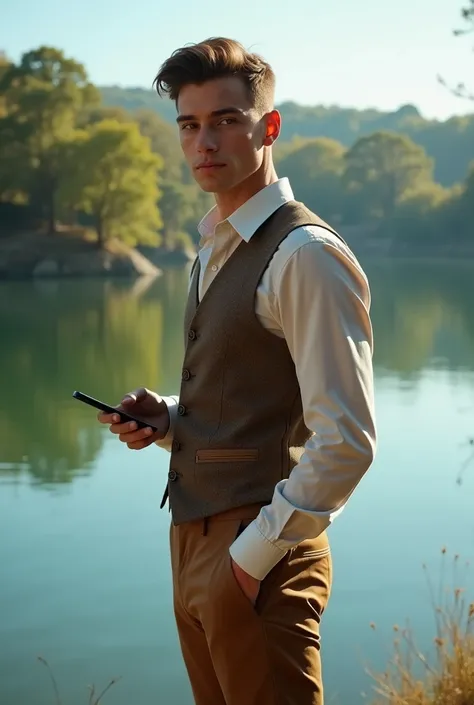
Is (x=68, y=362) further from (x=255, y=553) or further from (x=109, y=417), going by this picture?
(x=255, y=553)

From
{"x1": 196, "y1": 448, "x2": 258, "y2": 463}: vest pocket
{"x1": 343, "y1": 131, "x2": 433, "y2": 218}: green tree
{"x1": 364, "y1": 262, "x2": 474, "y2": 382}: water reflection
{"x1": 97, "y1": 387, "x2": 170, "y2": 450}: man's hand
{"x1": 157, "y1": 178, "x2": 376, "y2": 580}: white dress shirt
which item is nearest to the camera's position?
{"x1": 157, "y1": 178, "x2": 376, "y2": 580}: white dress shirt

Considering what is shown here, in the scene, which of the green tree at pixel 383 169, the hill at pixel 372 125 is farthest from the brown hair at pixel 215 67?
the hill at pixel 372 125

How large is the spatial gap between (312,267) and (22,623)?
303 cm

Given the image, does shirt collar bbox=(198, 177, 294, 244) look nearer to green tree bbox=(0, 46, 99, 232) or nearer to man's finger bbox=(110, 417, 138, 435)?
man's finger bbox=(110, 417, 138, 435)

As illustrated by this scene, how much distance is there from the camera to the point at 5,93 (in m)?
31.5

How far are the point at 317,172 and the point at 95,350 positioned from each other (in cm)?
4560

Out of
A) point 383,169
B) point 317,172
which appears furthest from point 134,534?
point 317,172

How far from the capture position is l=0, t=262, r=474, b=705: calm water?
3695mm

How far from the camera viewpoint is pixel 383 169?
5206 cm

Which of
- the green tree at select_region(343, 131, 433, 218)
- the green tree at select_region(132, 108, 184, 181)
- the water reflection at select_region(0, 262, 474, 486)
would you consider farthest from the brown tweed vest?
the green tree at select_region(343, 131, 433, 218)

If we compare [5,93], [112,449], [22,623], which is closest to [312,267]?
[22,623]

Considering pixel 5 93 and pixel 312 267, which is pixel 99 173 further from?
pixel 312 267

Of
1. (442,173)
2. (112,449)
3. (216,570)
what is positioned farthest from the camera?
(442,173)

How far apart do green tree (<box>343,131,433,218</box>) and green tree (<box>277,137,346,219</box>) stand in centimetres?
279
